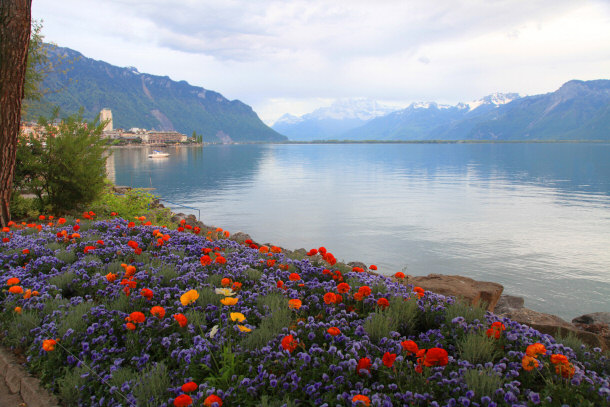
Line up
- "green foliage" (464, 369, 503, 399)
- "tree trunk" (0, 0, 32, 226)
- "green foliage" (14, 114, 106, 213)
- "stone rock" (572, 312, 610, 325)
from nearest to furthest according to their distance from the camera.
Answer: "green foliage" (464, 369, 503, 399) → "tree trunk" (0, 0, 32, 226) → "stone rock" (572, 312, 610, 325) → "green foliage" (14, 114, 106, 213)

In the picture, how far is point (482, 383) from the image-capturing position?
313 centimetres

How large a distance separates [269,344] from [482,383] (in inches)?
74.7

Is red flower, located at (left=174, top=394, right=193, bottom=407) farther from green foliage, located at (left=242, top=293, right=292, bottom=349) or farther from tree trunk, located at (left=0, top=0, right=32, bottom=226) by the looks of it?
tree trunk, located at (left=0, top=0, right=32, bottom=226)

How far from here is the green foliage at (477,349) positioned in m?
3.70

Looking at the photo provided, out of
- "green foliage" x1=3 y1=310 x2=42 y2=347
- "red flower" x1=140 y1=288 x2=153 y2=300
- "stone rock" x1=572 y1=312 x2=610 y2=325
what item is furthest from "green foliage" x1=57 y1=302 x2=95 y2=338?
"stone rock" x1=572 y1=312 x2=610 y2=325

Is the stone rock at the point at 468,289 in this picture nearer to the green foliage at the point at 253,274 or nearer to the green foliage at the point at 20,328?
the green foliage at the point at 253,274

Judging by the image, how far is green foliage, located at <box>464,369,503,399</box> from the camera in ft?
10.2

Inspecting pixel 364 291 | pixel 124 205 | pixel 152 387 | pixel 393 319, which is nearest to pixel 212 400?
pixel 152 387

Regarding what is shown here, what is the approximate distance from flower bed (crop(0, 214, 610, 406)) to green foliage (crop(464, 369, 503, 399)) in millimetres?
11

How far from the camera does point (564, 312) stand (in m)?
11.6

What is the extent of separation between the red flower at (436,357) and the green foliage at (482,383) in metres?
0.20

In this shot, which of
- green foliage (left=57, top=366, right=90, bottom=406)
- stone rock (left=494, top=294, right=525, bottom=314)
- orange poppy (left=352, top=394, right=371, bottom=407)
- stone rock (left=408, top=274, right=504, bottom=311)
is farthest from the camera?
stone rock (left=494, top=294, right=525, bottom=314)

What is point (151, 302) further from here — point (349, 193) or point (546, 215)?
point (349, 193)

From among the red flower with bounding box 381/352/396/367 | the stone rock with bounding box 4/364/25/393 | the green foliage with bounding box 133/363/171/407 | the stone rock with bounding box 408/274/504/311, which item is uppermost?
the red flower with bounding box 381/352/396/367
